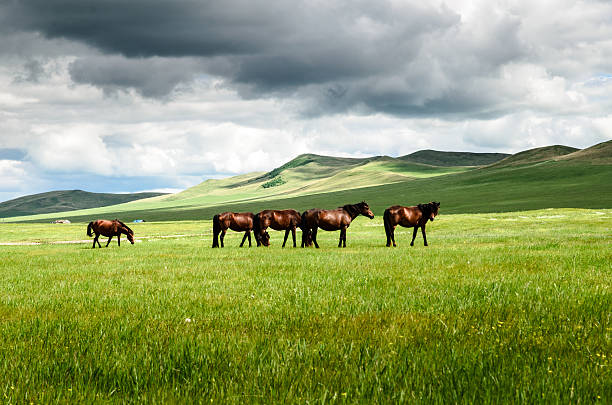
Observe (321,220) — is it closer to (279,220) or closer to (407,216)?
(279,220)

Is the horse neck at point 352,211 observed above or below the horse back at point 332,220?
above

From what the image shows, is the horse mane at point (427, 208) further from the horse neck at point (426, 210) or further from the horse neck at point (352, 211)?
the horse neck at point (352, 211)

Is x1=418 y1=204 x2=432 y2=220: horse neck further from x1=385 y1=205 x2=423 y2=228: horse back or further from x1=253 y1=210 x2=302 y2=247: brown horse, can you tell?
x1=253 y1=210 x2=302 y2=247: brown horse

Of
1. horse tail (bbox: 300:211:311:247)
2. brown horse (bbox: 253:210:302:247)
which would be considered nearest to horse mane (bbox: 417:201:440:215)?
horse tail (bbox: 300:211:311:247)

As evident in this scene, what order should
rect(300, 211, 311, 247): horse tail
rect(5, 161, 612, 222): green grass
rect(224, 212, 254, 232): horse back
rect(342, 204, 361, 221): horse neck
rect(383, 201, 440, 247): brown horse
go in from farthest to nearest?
rect(5, 161, 612, 222): green grass → rect(224, 212, 254, 232): horse back → rect(342, 204, 361, 221): horse neck → rect(300, 211, 311, 247): horse tail → rect(383, 201, 440, 247): brown horse

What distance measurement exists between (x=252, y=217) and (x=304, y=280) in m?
18.8

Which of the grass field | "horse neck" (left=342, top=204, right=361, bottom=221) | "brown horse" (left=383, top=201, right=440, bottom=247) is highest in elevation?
"horse neck" (left=342, top=204, right=361, bottom=221)

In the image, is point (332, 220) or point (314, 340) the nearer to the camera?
point (314, 340)

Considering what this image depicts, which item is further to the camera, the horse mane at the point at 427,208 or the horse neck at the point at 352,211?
the horse neck at the point at 352,211

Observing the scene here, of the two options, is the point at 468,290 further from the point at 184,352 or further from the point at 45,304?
the point at 45,304

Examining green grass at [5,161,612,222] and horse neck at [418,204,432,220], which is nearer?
horse neck at [418,204,432,220]

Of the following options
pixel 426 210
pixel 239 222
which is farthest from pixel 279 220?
pixel 426 210

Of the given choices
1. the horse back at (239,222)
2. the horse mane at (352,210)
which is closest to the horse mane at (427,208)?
the horse mane at (352,210)

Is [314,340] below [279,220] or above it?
below
